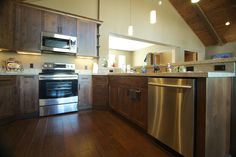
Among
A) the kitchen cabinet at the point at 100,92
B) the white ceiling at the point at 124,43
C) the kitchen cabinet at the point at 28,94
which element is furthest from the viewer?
the white ceiling at the point at 124,43

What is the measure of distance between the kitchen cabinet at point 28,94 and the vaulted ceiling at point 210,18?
20.6 ft

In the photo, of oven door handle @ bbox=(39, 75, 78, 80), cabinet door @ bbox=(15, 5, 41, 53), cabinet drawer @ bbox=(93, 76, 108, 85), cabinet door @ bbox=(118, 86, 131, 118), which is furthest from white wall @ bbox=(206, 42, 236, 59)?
cabinet door @ bbox=(15, 5, 41, 53)

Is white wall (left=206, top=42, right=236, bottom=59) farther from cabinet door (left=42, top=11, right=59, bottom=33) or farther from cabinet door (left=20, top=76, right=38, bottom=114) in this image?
cabinet door (left=20, top=76, right=38, bottom=114)

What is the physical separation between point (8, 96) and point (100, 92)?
190 cm

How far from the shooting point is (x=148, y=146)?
1.70 meters

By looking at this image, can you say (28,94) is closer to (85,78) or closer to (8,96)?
(8,96)

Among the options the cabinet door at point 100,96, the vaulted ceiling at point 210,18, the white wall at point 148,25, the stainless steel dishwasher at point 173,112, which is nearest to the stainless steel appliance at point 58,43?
the white wall at point 148,25

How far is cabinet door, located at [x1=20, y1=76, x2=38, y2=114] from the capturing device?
8.70ft

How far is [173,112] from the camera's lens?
1.45 metres

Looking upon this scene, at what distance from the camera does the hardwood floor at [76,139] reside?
153 centimetres

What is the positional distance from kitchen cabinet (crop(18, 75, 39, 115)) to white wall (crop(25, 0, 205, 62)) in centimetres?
197

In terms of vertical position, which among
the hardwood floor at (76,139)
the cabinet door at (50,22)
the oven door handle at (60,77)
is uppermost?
the cabinet door at (50,22)

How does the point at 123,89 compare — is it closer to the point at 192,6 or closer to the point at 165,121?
the point at 165,121

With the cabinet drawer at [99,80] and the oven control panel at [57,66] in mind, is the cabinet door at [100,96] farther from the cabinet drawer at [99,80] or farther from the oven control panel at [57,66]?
the oven control panel at [57,66]
